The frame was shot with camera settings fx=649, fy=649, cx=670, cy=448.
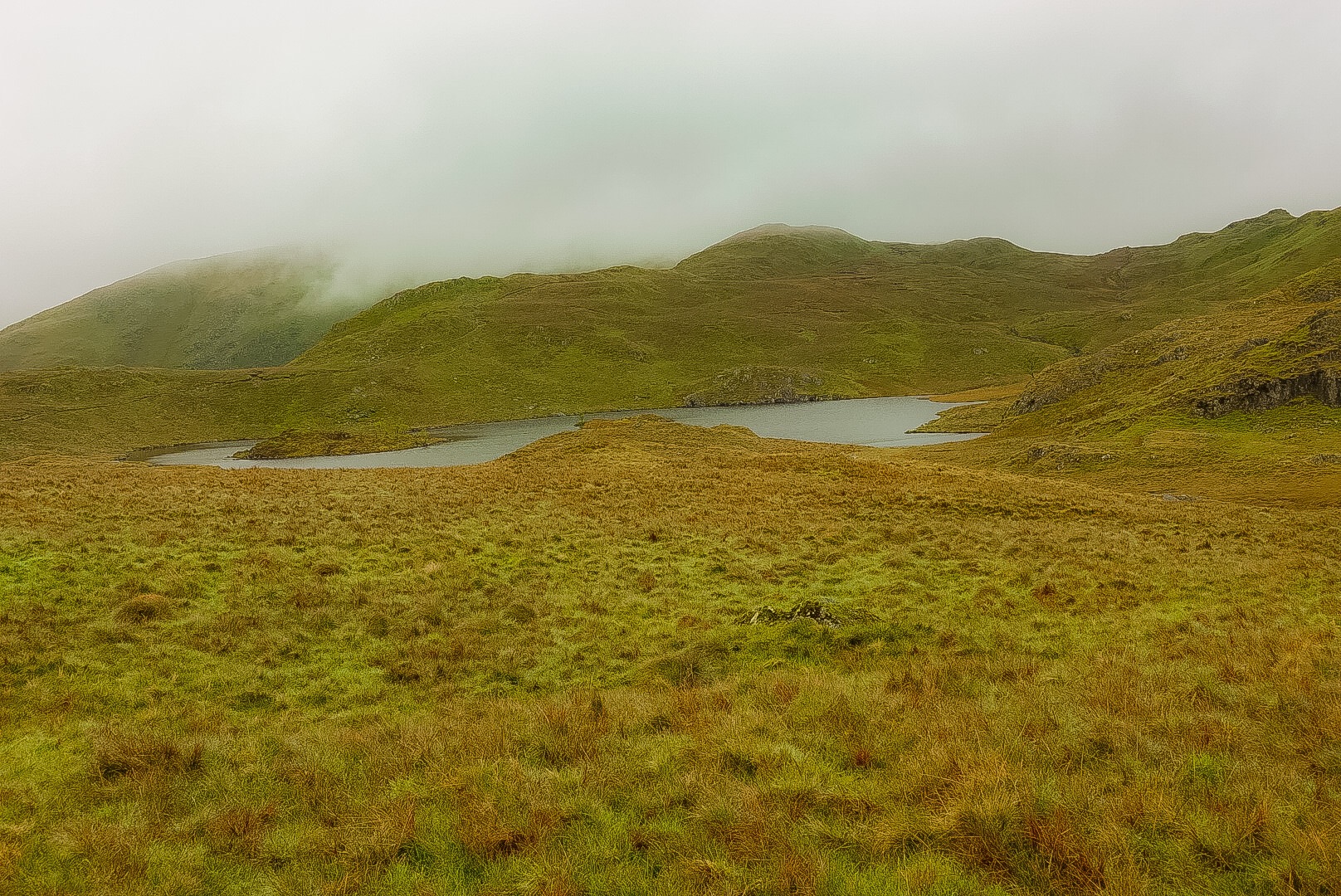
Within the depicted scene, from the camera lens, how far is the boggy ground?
6.59m

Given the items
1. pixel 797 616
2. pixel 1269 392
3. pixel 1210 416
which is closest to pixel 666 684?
pixel 797 616

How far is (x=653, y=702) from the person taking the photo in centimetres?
1099

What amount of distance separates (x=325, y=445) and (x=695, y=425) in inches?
2224

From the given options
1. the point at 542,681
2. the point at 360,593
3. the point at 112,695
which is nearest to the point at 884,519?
the point at 542,681

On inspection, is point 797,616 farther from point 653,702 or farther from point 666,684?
point 653,702

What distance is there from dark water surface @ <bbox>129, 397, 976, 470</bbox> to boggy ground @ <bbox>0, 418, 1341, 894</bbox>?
4722cm

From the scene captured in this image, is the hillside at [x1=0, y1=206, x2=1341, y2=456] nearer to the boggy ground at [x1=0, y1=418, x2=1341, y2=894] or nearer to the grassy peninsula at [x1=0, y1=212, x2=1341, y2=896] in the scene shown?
the grassy peninsula at [x1=0, y1=212, x2=1341, y2=896]

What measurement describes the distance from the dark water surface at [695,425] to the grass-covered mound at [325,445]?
309 centimetres

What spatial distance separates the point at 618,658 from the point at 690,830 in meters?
7.33

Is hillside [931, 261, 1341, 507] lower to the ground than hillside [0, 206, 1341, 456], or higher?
lower

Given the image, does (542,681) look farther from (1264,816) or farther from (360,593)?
(1264,816)

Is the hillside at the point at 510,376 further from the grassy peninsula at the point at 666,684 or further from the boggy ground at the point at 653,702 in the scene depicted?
the boggy ground at the point at 653,702

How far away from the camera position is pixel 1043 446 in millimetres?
53688

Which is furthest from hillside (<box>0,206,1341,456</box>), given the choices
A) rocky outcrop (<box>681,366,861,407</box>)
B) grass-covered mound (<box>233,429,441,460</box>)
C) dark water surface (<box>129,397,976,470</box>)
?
grass-covered mound (<box>233,429,441,460</box>)
